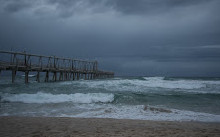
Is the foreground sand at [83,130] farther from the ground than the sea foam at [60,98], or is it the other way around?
the foreground sand at [83,130]

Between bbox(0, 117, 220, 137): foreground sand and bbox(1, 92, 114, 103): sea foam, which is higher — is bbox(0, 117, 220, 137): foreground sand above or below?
above

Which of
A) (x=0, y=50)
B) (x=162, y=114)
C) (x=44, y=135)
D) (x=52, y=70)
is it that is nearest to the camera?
(x=44, y=135)

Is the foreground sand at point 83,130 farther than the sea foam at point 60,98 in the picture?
No

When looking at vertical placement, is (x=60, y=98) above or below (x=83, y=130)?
below

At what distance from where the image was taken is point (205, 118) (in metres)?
7.91

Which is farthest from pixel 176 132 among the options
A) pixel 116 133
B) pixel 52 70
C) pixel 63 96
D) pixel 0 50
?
pixel 52 70

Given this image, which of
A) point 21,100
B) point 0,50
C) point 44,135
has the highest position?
point 0,50

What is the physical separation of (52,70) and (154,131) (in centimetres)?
2577

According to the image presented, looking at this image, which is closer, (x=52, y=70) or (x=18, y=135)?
(x=18, y=135)

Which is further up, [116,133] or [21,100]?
[116,133]

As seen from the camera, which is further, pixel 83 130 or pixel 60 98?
pixel 60 98

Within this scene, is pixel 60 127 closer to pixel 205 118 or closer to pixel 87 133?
pixel 87 133

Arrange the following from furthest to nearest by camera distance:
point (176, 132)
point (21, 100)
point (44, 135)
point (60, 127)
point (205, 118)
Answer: point (21, 100), point (205, 118), point (60, 127), point (176, 132), point (44, 135)

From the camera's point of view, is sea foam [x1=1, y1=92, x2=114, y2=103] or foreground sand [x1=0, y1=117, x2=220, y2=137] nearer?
foreground sand [x1=0, y1=117, x2=220, y2=137]
